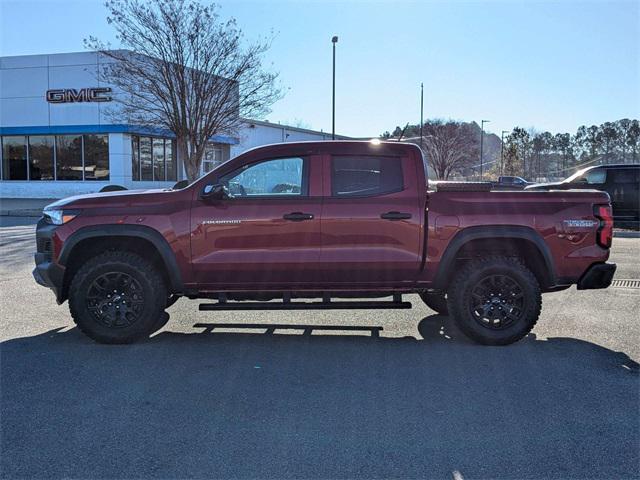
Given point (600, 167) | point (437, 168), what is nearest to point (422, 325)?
point (600, 167)

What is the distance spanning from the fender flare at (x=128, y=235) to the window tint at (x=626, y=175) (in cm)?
1556

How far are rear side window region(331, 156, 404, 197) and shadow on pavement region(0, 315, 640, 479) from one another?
5.03 feet

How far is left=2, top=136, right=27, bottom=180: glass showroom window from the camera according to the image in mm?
30578

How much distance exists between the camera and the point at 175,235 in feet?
17.7

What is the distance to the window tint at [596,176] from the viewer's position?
16938mm

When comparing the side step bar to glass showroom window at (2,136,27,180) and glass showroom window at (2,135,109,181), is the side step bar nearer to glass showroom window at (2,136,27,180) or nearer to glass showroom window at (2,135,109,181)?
glass showroom window at (2,135,109,181)

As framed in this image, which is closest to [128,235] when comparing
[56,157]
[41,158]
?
[56,157]

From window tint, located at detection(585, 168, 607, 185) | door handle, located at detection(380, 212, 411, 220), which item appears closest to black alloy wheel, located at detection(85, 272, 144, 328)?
door handle, located at detection(380, 212, 411, 220)

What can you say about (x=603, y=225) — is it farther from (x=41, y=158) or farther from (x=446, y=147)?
(x=446, y=147)

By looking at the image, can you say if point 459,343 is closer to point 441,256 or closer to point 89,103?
point 441,256

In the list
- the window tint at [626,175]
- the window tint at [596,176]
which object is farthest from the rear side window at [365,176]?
the window tint at [626,175]

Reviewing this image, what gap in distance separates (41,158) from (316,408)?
101 ft

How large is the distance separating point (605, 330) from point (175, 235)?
4.65 metres

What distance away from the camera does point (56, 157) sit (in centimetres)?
2992
